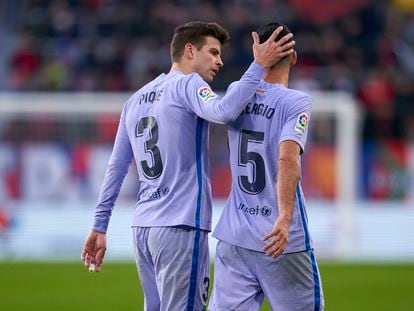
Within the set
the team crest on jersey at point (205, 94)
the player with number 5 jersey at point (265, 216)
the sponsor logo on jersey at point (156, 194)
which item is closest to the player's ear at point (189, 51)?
the team crest on jersey at point (205, 94)

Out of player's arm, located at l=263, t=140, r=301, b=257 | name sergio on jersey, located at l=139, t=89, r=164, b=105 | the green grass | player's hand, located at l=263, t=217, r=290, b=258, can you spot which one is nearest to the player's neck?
player's arm, located at l=263, t=140, r=301, b=257

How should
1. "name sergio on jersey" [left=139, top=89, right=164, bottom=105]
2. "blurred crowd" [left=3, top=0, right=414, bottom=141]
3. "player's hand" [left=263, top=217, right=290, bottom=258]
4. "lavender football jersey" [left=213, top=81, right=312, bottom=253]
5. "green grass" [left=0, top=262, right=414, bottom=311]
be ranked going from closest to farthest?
1. "player's hand" [left=263, top=217, right=290, bottom=258]
2. "lavender football jersey" [left=213, top=81, right=312, bottom=253]
3. "name sergio on jersey" [left=139, top=89, right=164, bottom=105]
4. "green grass" [left=0, top=262, right=414, bottom=311]
5. "blurred crowd" [left=3, top=0, right=414, bottom=141]

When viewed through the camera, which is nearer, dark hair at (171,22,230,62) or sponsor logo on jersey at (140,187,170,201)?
sponsor logo on jersey at (140,187,170,201)

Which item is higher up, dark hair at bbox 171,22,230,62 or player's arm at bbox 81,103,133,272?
dark hair at bbox 171,22,230,62

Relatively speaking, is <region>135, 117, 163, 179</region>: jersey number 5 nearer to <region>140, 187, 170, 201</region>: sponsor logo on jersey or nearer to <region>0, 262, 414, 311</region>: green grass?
Result: <region>140, 187, 170, 201</region>: sponsor logo on jersey

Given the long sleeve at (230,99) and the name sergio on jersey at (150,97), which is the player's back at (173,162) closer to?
the name sergio on jersey at (150,97)

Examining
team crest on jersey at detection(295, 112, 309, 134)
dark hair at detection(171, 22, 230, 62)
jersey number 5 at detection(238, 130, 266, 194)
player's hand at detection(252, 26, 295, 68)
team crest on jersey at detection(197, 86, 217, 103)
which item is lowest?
jersey number 5 at detection(238, 130, 266, 194)

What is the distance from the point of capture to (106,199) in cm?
653

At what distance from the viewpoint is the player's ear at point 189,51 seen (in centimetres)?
630

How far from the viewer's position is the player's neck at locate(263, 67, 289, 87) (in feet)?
19.6

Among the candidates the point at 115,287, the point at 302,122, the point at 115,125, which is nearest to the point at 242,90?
the point at 302,122

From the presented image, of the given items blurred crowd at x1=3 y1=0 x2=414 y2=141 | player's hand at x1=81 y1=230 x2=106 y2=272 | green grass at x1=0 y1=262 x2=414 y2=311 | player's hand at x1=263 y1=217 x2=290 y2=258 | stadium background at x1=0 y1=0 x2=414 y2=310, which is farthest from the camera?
blurred crowd at x1=3 y1=0 x2=414 y2=141

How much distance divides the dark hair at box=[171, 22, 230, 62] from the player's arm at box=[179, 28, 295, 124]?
0.44m

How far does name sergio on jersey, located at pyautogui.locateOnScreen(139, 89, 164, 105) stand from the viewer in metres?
6.24
